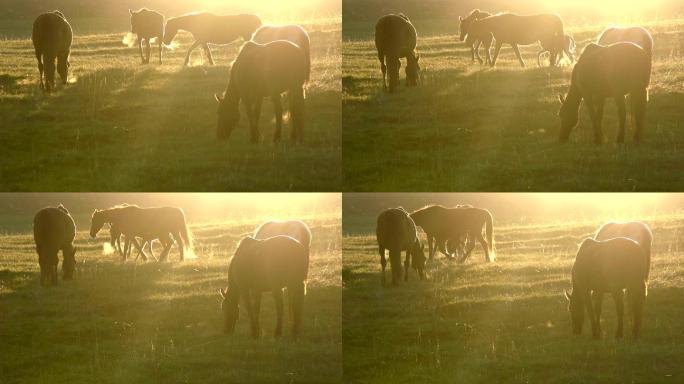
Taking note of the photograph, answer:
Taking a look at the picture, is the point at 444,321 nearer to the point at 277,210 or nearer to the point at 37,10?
the point at 277,210

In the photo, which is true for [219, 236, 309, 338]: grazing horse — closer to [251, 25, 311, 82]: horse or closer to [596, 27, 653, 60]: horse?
[251, 25, 311, 82]: horse

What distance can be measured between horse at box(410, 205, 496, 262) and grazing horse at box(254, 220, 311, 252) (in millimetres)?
4629

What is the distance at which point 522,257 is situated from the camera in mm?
23562

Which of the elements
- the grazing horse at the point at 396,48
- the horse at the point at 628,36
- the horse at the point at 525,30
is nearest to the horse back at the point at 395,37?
the grazing horse at the point at 396,48

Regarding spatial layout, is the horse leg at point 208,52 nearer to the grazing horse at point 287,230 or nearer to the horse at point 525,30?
the horse at point 525,30

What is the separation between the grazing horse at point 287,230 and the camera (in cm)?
2017

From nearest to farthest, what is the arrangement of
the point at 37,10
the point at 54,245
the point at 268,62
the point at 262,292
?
the point at 262,292, the point at 268,62, the point at 54,245, the point at 37,10

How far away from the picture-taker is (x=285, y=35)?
76.4 feet

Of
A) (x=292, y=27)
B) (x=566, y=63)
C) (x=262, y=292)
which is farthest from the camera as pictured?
(x=566, y=63)

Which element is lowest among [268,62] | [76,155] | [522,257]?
[522,257]

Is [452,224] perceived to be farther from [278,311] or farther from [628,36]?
[278,311]

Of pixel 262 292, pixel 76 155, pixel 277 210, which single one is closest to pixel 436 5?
pixel 277 210

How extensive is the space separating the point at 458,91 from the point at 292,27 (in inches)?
134

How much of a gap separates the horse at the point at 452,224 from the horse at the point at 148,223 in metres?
4.75
